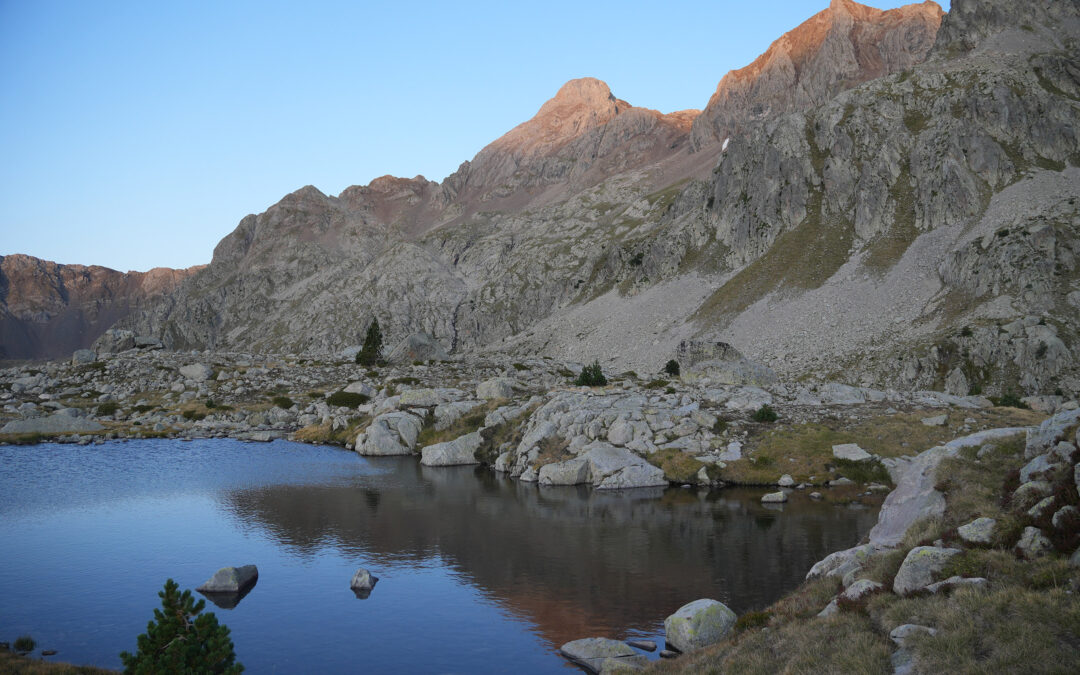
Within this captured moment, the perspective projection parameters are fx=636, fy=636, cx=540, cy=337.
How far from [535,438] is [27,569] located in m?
37.8

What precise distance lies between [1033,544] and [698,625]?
10.9 metres

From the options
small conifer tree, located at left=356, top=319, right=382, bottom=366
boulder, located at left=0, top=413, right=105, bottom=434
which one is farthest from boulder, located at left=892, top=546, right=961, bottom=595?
small conifer tree, located at left=356, top=319, right=382, bottom=366

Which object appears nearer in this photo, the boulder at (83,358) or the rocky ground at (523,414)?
the rocky ground at (523,414)

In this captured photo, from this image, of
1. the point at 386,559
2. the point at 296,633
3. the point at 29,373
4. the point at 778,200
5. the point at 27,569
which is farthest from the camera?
the point at 778,200

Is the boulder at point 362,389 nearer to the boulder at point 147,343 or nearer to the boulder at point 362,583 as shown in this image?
the boulder at point 362,583

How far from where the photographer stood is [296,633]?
84.4 ft

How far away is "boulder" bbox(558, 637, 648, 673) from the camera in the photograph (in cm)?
2197

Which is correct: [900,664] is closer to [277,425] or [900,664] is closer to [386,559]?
[386,559]

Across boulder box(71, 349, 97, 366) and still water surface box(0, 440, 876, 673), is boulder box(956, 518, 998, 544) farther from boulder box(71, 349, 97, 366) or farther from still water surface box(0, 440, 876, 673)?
boulder box(71, 349, 97, 366)

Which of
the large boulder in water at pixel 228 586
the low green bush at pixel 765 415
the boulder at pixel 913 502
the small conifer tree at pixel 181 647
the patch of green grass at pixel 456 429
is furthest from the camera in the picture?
the patch of green grass at pixel 456 429

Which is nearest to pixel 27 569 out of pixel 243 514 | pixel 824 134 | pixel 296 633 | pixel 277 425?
pixel 243 514

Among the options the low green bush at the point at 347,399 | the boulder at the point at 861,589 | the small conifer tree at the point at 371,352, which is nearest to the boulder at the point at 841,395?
the boulder at the point at 861,589

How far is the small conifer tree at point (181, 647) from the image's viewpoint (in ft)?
54.9

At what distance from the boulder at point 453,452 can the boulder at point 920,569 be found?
51.3 metres
